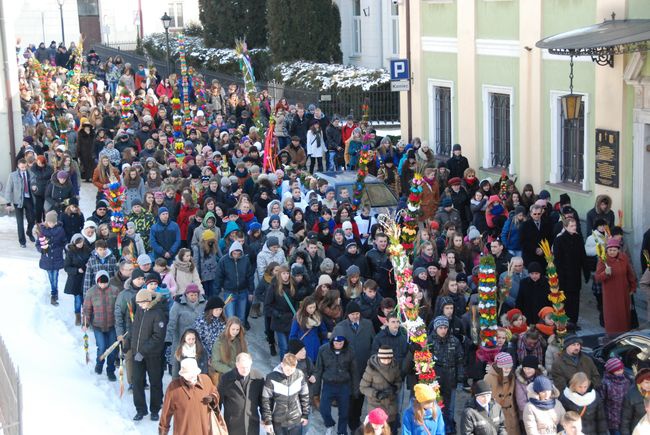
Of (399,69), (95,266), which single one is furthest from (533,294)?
(399,69)

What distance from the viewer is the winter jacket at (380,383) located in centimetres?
1223

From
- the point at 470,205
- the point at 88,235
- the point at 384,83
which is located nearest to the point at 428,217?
the point at 470,205

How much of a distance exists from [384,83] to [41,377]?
20.3 meters

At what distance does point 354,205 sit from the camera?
65.3 feet

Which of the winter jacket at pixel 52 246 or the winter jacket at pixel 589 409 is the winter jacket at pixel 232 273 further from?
the winter jacket at pixel 589 409

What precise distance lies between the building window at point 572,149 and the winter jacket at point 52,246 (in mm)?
8517

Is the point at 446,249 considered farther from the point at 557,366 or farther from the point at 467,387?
the point at 557,366

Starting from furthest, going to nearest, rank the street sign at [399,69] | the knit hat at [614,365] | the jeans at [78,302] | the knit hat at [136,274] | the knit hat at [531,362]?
the street sign at [399,69] → the jeans at [78,302] → the knit hat at [136,274] → the knit hat at [531,362] → the knit hat at [614,365]

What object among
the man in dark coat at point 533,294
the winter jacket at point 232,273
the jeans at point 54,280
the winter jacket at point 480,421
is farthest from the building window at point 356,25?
the winter jacket at point 480,421

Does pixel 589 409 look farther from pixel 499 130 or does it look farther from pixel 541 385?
pixel 499 130

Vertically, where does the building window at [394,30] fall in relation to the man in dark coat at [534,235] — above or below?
above

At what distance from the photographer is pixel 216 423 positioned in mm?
11297

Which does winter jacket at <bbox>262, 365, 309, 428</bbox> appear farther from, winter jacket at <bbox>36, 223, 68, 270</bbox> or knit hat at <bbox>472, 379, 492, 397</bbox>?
winter jacket at <bbox>36, 223, 68, 270</bbox>

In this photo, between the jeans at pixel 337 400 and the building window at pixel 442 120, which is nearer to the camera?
the jeans at pixel 337 400
